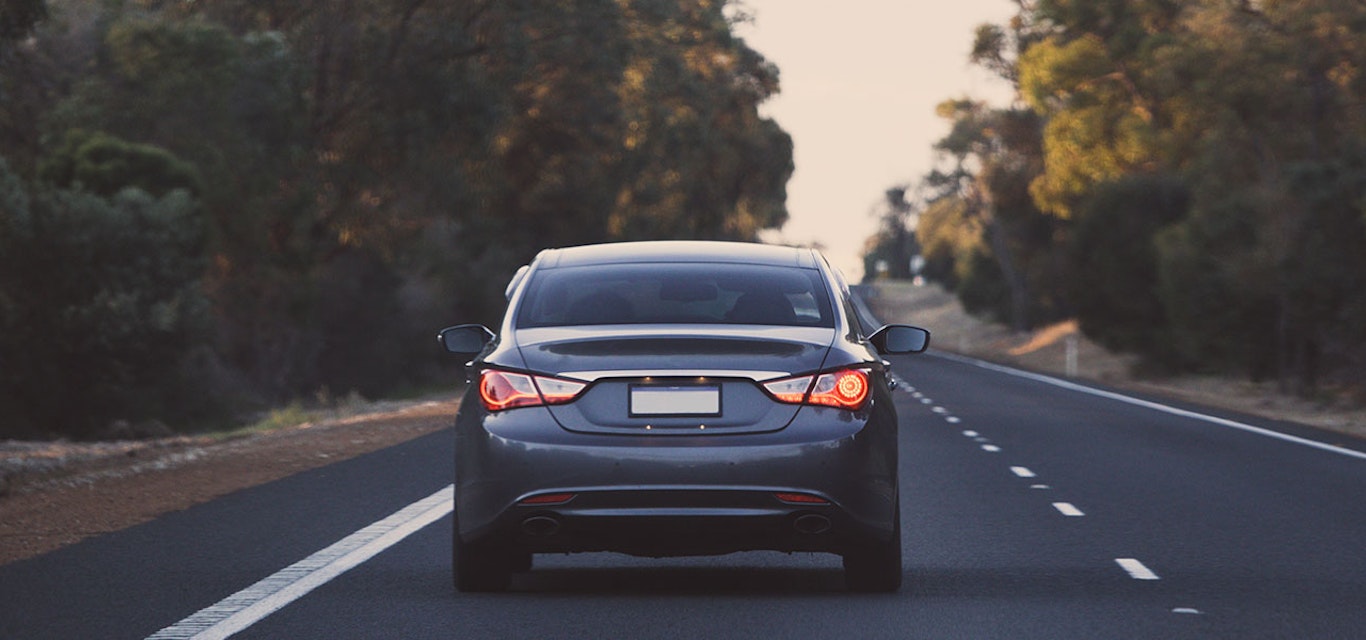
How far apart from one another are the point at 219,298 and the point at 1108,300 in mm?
24134

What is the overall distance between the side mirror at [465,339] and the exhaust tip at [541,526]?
1.41m

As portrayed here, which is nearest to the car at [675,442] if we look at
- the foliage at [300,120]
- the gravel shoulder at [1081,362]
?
the gravel shoulder at [1081,362]

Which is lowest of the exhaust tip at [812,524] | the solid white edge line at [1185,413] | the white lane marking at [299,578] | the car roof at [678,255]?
the solid white edge line at [1185,413]

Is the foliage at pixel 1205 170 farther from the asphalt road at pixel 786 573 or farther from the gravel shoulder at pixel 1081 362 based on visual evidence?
the asphalt road at pixel 786 573

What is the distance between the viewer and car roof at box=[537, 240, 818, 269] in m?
9.80

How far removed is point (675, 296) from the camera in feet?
31.2

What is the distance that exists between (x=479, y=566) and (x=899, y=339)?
94.7 inches

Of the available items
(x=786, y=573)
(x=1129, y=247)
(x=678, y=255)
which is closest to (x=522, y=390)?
(x=678, y=255)

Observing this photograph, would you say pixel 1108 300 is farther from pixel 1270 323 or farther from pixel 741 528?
pixel 741 528

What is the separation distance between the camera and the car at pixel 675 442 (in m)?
8.59

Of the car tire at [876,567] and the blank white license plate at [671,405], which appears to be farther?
the car tire at [876,567]

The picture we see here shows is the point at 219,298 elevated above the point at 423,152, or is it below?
below

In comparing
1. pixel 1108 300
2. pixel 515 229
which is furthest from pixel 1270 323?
pixel 515 229

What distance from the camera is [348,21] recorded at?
38.0 meters
